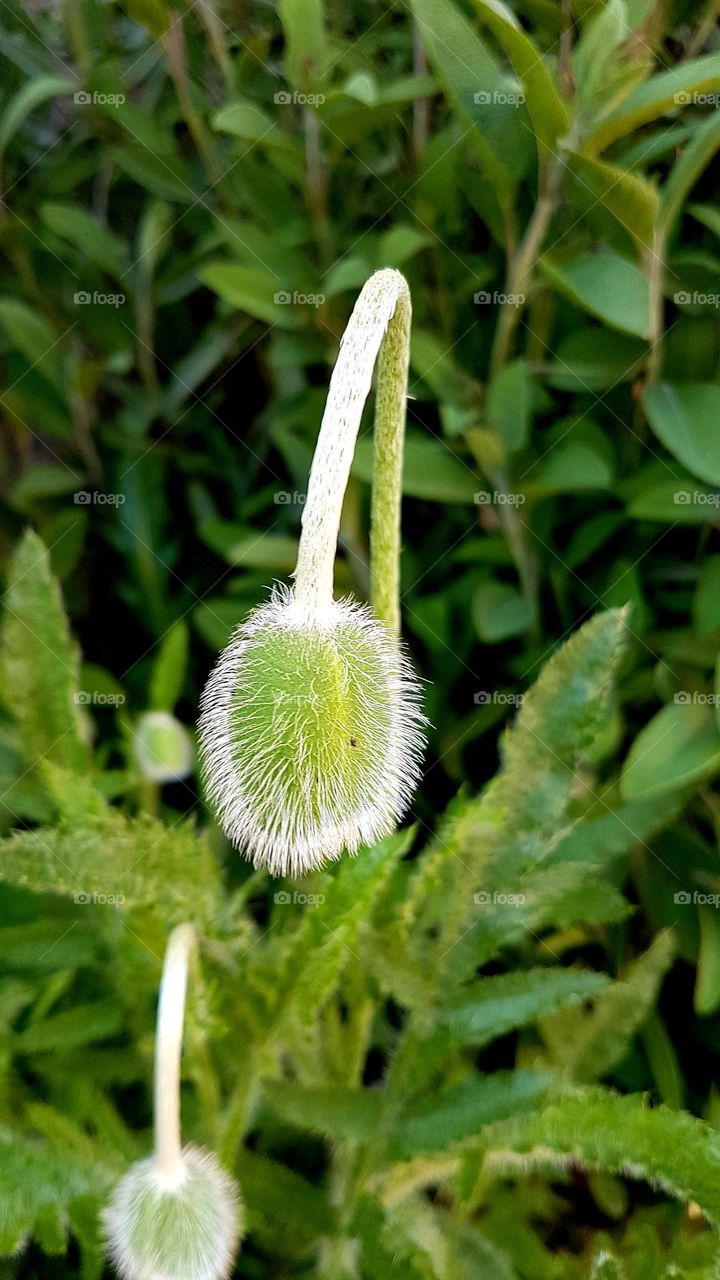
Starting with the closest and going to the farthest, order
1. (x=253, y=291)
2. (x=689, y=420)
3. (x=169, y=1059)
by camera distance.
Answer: (x=169, y=1059) < (x=689, y=420) < (x=253, y=291)

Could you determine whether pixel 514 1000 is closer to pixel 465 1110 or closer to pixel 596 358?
pixel 465 1110

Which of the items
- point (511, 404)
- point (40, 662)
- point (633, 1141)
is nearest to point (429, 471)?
→ point (511, 404)

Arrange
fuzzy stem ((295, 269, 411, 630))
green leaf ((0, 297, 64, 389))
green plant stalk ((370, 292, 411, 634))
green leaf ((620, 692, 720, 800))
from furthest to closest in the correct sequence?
green leaf ((0, 297, 64, 389)) < green leaf ((620, 692, 720, 800)) < green plant stalk ((370, 292, 411, 634)) < fuzzy stem ((295, 269, 411, 630))

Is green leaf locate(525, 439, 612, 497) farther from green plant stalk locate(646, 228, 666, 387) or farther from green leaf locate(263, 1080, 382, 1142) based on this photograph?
green leaf locate(263, 1080, 382, 1142)

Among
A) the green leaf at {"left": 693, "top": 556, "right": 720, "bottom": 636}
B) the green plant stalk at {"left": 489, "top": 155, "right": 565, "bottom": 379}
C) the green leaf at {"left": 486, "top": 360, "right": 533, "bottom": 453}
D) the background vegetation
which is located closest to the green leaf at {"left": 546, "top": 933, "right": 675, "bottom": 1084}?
the background vegetation

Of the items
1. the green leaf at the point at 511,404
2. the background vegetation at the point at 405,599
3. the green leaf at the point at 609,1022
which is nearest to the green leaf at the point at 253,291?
the background vegetation at the point at 405,599
